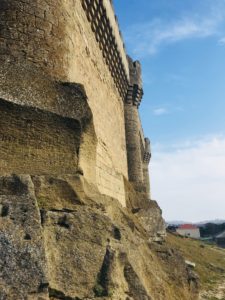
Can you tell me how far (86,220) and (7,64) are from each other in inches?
122

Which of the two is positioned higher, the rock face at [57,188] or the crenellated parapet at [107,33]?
the crenellated parapet at [107,33]

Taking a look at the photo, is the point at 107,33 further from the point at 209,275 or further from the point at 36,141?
the point at 209,275

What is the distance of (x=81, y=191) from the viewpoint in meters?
5.58

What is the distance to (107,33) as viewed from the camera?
11.8 metres

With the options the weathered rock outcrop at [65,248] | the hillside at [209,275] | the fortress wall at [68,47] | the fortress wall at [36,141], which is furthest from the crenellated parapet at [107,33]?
the hillside at [209,275]

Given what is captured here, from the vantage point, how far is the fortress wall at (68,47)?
22.2 ft

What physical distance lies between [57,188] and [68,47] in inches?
131

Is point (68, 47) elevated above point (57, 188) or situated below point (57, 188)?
above

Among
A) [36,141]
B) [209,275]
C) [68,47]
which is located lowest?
[209,275]

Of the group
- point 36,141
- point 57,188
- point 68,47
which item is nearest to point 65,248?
point 57,188

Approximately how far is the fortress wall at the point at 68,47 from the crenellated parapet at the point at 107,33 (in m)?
0.04

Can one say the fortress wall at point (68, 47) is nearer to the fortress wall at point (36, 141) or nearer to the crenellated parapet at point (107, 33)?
the crenellated parapet at point (107, 33)

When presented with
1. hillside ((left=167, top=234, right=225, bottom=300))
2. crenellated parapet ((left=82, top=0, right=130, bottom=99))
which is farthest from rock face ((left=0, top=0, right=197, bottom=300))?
hillside ((left=167, top=234, right=225, bottom=300))

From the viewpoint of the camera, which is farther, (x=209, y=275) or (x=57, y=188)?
(x=209, y=275)
